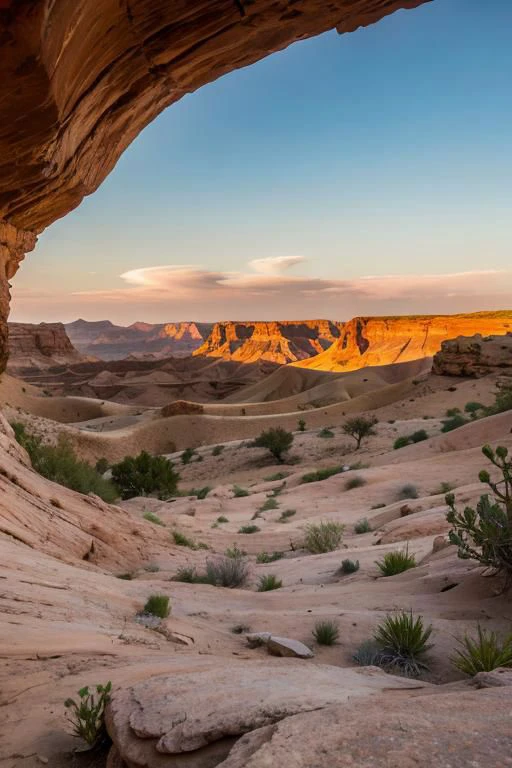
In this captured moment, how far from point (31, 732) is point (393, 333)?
90002 mm

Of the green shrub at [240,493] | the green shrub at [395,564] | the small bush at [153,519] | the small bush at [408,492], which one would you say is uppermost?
the green shrub at [395,564]

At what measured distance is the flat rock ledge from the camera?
7.45 ft

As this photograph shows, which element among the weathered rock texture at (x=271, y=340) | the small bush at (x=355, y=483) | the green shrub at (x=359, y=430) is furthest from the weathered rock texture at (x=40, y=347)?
the small bush at (x=355, y=483)

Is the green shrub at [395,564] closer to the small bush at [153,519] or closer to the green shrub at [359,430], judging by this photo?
the small bush at [153,519]

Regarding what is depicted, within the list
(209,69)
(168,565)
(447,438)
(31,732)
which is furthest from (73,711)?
(447,438)

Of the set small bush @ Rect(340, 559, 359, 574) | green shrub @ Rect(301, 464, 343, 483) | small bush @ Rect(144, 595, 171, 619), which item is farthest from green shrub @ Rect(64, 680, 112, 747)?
green shrub @ Rect(301, 464, 343, 483)

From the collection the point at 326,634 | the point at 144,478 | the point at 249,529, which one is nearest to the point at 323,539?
the point at 249,529

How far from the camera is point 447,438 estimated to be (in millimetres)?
19328

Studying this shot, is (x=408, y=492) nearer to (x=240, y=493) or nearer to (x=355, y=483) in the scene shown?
(x=355, y=483)

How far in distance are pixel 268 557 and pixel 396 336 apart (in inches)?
3230

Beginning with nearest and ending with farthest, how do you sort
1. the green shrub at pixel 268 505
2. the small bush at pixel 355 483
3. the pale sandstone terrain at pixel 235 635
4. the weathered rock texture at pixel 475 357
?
1. the pale sandstone terrain at pixel 235 635
2. the green shrub at pixel 268 505
3. the small bush at pixel 355 483
4. the weathered rock texture at pixel 475 357

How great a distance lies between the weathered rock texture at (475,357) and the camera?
125 feet

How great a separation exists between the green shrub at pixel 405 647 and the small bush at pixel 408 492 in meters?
9.66

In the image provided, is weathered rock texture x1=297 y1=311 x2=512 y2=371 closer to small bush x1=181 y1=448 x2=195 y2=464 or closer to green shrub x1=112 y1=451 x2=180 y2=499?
small bush x1=181 y1=448 x2=195 y2=464
